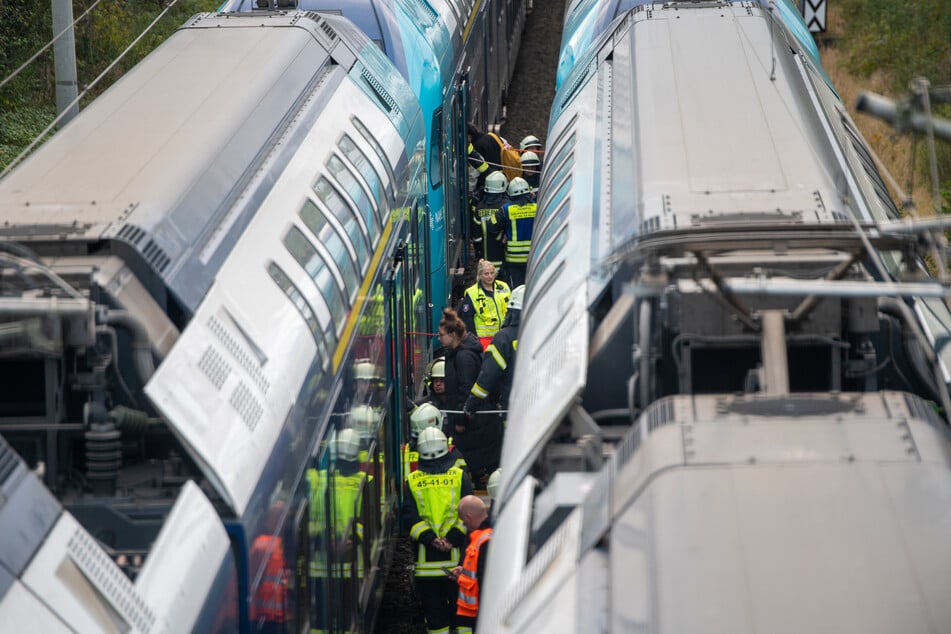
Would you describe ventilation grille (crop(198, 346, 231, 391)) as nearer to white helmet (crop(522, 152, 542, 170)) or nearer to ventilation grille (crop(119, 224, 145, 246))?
ventilation grille (crop(119, 224, 145, 246))

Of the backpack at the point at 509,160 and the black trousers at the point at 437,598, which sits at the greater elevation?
the backpack at the point at 509,160

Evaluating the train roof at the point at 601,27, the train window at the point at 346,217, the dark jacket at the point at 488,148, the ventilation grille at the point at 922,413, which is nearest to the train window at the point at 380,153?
the train window at the point at 346,217

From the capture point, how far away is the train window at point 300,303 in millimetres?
7586

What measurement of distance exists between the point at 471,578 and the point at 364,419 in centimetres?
121

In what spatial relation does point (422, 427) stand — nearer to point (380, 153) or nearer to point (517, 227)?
point (380, 153)

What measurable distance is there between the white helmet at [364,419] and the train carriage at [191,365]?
0.05 meters

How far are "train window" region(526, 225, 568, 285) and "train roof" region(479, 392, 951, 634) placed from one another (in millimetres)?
2427

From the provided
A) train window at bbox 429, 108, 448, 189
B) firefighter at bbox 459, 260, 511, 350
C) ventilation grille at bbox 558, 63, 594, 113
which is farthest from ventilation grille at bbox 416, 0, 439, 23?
ventilation grille at bbox 558, 63, 594, 113

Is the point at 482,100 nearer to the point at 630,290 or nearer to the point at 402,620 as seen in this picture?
the point at 402,620

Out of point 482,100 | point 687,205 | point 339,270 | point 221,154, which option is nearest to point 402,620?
point 339,270

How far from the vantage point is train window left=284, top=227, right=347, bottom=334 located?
26.3 feet

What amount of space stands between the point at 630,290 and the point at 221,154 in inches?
116

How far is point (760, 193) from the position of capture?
270 inches

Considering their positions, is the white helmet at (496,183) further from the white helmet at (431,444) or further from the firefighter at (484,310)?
the white helmet at (431,444)
